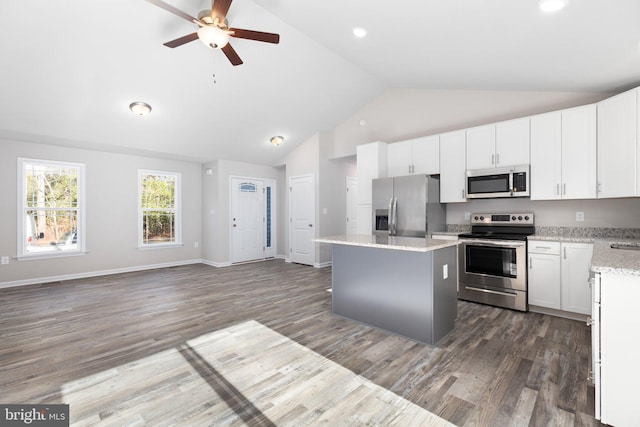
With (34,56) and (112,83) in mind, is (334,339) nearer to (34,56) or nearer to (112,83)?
(112,83)

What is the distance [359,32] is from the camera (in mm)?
3312

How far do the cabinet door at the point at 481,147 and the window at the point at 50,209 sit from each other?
6701mm

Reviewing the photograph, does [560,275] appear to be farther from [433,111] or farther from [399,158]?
[433,111]

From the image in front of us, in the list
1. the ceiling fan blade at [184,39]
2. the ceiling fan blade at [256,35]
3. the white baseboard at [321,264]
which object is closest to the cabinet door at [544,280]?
the ceiling fan blade at [256,35]

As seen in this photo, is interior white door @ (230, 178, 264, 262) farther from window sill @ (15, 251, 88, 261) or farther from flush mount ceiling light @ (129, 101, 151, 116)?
window sill @ (15, 251, 88, 261)

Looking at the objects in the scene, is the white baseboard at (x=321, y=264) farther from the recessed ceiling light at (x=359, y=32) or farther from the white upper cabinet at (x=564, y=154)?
the recessed ceiling light at (x=359, y=32)

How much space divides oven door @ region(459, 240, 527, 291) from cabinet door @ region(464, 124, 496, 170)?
112 cm

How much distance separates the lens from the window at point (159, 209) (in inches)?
248

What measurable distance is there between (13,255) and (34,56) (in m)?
3.42

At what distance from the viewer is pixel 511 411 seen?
71.8 inches

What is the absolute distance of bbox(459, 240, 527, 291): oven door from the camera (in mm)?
3562

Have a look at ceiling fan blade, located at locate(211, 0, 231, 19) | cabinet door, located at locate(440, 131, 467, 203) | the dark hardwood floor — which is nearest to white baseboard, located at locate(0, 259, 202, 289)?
the dark hardwood floor

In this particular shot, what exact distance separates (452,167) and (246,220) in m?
4.79

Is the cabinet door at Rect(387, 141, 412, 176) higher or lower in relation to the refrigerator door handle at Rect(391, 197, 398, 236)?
higher
